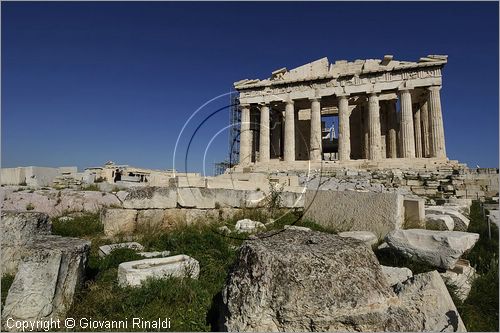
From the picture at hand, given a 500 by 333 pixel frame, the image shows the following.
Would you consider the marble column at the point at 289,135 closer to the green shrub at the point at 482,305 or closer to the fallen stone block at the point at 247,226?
the fallen stone block at the point at 247,226

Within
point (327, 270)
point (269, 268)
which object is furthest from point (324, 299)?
point (269, 268)

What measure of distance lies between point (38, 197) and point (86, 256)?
5537 mm

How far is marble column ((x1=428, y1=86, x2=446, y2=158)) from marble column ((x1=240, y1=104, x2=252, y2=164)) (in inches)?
561

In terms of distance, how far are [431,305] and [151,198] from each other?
5.63 metres

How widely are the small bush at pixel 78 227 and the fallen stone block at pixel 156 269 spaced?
8.98ft

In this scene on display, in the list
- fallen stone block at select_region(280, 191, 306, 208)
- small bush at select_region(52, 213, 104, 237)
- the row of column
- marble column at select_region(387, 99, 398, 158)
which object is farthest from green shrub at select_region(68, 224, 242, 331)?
marble column at select_region(387, 99, 398, 158)

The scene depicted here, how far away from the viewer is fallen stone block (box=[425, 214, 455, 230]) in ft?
19.3

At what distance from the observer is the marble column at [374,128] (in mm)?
22375

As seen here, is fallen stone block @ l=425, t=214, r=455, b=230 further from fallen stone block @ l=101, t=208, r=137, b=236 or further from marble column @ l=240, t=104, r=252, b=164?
marble column @ l=240, t=104, r=252, b=164

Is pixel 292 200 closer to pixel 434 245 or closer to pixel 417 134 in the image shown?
pixel 434 245

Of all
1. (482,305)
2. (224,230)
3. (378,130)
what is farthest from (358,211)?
(378,130)

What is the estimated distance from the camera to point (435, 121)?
2166 cm

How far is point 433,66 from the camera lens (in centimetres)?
→ 2164

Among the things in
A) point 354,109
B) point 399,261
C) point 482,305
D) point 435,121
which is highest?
point 354,109
